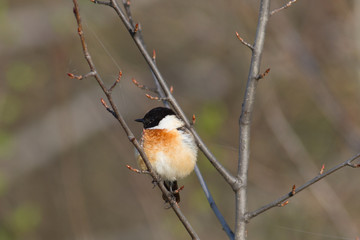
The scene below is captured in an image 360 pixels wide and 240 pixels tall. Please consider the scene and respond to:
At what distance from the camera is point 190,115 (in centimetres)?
647

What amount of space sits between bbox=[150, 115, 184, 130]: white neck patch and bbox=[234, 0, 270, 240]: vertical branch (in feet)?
2.56

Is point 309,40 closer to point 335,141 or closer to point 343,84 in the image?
point 343,84

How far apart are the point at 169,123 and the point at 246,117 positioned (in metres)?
0.87

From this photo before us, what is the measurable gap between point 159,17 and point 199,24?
623 mm

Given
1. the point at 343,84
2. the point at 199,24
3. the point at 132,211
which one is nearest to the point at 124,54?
the point at 199,24

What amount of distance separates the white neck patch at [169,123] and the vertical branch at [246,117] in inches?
30.7

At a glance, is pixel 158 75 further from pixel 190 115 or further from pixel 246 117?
pixel 190 115

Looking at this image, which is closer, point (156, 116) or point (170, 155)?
point (170, 155)

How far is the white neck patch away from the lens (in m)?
3.19

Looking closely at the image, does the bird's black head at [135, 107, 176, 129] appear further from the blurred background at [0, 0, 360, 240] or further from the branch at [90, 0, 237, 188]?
the blurred background at [0, 0, 360, 240]

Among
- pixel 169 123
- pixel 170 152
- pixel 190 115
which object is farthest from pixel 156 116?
pixel 190 115

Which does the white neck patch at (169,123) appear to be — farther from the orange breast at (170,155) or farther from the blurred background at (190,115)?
the blurred background at (190,115)

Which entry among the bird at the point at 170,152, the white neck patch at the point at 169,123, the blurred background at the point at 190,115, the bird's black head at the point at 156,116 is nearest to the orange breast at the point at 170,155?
the bird at the point at 170,152

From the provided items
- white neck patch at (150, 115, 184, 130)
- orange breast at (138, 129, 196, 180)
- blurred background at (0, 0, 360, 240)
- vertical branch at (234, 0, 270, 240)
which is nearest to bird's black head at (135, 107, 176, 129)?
white neck patch at (150, 115, 184, 130)
